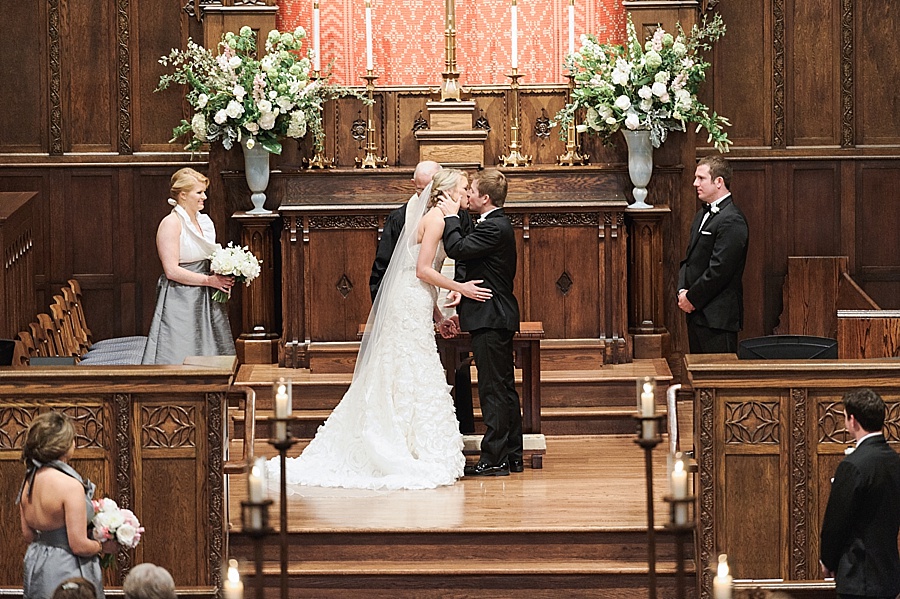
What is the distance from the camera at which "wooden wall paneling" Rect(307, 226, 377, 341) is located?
10016 millimetres

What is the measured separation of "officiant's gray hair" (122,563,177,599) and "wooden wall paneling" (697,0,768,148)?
745cm

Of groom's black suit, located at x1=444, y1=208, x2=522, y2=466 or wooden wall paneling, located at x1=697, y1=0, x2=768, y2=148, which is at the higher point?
wooden wall paneling, located at x1=697, y1=0, x2=768, y2=148

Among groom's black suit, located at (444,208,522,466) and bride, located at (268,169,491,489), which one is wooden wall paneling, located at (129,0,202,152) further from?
groom's black suit, located at (444,208,522,466)

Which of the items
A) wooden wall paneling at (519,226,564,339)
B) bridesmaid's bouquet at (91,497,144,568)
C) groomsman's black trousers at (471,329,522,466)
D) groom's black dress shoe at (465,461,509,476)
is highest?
wooden wall paneling at (519,226,564,339)

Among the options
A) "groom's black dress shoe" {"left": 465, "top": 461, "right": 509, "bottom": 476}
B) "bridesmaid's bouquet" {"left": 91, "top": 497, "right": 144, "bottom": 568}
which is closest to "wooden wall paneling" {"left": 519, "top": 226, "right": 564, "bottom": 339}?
"groom's black dress shoe" {"left": 465, "top": 461, "right": 509, "bottom": 476}

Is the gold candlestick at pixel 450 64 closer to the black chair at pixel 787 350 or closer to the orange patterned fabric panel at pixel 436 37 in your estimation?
the orange patterned fabric panel at pixel 436 37

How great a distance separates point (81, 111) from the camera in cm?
1124

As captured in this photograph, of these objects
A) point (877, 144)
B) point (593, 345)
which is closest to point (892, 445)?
point (593, 345)

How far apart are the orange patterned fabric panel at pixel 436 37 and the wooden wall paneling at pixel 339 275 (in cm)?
191

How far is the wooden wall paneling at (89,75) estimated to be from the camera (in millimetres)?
11180

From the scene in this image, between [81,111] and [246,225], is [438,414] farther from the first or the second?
[81,111]

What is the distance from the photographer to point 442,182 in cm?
816

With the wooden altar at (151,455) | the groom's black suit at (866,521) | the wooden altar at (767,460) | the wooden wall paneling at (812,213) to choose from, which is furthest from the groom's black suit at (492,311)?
the wooden wall paneling at (812,213)

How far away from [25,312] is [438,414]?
3293 millimetres
